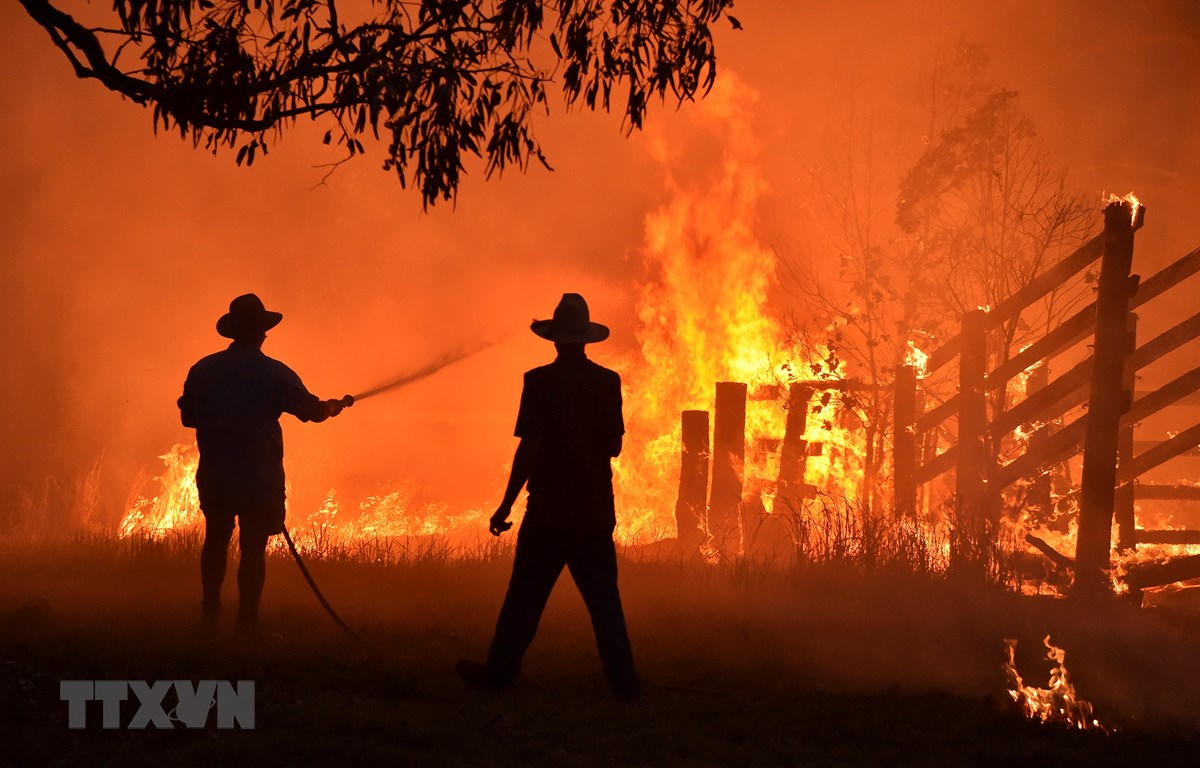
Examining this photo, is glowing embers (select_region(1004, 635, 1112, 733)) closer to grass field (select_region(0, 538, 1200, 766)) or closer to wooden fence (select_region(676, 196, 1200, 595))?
grass field (select_region(0, 538, 1200, 766))

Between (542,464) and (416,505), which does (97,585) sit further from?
(416,505)

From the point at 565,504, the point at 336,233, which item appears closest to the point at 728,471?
the point at 565,504

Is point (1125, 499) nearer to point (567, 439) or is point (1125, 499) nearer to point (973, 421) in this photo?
point (973, 421)

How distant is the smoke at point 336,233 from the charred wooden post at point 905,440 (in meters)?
9.50

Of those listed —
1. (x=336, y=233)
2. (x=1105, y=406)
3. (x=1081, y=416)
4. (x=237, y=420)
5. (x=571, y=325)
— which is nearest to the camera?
(x=571, y=325)

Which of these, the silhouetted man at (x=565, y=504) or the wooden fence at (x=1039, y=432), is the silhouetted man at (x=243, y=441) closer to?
the silhouetted man at (x=565, y=504)

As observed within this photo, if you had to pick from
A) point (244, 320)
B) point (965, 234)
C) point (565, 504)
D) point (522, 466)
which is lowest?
point (565, 504)

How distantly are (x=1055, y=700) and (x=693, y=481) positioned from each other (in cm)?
569

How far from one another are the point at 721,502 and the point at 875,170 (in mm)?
6527

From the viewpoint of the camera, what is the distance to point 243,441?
7.09 m

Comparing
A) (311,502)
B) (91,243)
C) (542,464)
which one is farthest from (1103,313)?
(91,243)

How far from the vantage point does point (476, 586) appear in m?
9.59

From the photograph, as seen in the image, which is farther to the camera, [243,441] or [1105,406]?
[1105,406]

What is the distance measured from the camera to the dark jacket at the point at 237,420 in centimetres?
708
